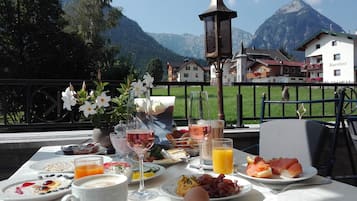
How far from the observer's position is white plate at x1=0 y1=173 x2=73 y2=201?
86 cm

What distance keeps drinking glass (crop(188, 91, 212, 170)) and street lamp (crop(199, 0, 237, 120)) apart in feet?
5.88

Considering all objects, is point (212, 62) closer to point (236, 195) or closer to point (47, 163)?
point (47, 163)

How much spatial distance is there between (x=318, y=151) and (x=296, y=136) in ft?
0.46

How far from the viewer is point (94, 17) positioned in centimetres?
1645

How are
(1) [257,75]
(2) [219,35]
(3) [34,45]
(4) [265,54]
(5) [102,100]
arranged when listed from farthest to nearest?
(4) [265,54], (1) [257,75], (3) [34,45], (2) [219,35], (5) [102,100]

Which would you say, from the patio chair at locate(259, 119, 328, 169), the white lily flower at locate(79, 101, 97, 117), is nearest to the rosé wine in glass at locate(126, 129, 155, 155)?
the white lily flower at locate(79, 101, 97, 117)

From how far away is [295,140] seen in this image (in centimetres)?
168

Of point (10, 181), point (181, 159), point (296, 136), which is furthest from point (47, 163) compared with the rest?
point (296, 136)

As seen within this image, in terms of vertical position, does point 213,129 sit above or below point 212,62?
below

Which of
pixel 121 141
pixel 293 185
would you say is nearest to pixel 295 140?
pixel 293 185

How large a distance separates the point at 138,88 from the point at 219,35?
6.03 feet

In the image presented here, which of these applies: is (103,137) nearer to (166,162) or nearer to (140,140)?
(166,162)

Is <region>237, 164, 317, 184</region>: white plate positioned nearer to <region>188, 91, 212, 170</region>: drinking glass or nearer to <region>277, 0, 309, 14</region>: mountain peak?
<region>188, 91, 212, 170</region>: drinking glass

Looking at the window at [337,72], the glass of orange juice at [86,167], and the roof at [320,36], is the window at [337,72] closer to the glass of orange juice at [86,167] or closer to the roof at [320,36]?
the roof at [320,36]
